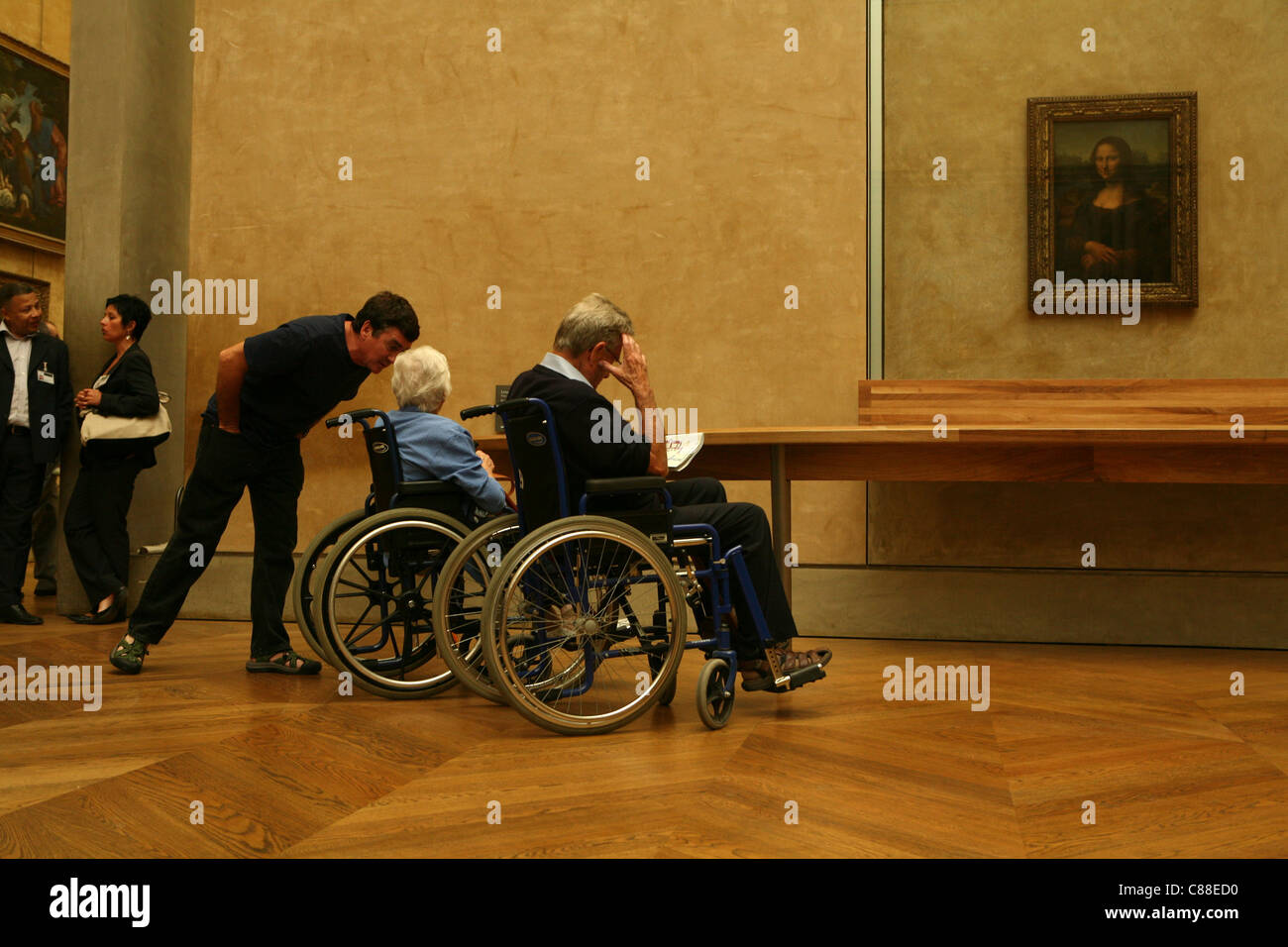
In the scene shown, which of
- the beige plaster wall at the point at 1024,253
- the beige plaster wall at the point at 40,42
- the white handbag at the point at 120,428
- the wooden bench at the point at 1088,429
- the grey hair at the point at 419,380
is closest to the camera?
the grey hair at the point at 419,380

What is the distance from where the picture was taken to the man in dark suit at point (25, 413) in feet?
17.3

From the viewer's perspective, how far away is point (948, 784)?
241cm

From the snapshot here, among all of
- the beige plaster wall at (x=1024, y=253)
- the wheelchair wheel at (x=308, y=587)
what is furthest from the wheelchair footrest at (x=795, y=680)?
the beige plaster wall at (x=1024, y=253)

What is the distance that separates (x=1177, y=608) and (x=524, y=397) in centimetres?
315

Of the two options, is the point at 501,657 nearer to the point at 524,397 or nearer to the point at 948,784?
the point at 524,397

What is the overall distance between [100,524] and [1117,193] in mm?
4671

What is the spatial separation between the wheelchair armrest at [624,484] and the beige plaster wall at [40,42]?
413 inches

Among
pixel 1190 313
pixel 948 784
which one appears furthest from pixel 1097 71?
pixel 948 784

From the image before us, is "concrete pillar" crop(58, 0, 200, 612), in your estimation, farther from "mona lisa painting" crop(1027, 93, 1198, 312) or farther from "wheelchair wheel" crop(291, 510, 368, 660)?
"mona lisa painting" crop(1027, 93, 1198, 312)

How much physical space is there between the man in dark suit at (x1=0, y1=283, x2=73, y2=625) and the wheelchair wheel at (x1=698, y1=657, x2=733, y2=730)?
3750 mm

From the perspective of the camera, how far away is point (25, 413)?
5359 millimetres

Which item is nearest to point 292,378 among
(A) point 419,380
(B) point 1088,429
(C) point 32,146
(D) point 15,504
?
(A) point 419,380

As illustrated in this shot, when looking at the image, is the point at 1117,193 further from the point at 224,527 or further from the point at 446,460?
the point at 224,527

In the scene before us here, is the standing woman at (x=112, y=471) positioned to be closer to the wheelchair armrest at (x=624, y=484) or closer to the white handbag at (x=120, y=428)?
the white handbag at (x=120, y=428)
